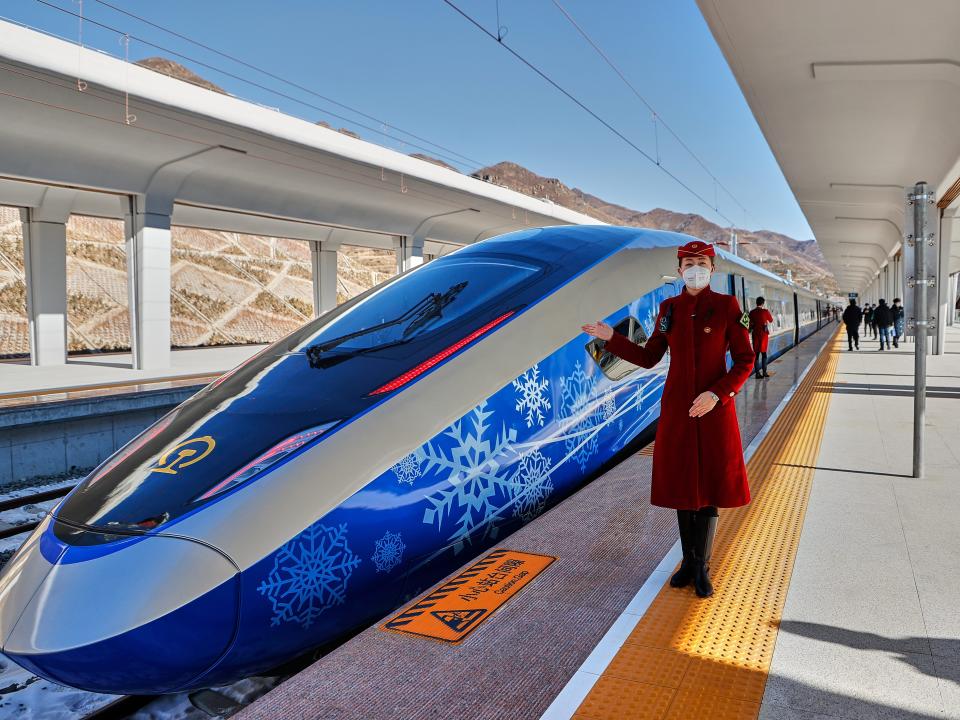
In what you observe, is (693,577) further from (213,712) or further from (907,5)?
(907,5)

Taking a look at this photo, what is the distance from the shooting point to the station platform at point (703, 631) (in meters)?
2.21

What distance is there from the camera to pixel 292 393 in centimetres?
345

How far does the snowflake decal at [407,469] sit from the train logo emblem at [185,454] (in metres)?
0.79

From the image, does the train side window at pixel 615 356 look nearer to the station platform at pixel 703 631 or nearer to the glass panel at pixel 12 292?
the station platform at pixel 703 631

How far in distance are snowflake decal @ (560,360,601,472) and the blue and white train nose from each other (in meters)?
2.08

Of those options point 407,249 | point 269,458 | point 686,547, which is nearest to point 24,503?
point 269,458

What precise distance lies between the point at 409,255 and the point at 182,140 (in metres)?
10.4

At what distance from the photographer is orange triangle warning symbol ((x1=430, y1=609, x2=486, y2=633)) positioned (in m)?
2.69

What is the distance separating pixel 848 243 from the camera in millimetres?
30266

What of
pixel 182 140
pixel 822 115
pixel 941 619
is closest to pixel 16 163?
pixel 182 140

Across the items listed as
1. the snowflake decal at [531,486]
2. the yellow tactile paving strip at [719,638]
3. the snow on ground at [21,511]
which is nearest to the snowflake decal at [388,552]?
the snowflake decal at [531,486]

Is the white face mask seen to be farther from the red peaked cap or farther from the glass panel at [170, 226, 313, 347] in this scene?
the glass panel at [170, 226, 313, 347]

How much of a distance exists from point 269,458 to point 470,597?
3.20 ft

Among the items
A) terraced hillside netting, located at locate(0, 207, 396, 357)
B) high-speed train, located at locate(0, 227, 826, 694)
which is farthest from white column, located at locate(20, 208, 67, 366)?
high-speed train, located at locate(0, 227, 826, 694)
